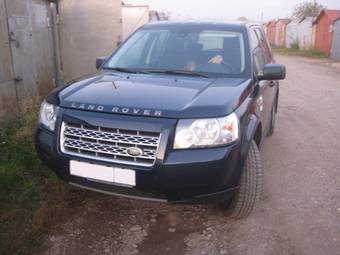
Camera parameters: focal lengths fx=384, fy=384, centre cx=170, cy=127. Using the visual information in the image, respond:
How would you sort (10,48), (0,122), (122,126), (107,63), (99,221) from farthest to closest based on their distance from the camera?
(10,48), (0,122), (107,63), (99,221), (122,126)

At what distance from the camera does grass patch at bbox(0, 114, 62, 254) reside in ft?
9.67

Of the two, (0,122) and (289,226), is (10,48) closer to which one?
(0,122)

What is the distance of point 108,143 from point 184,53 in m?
1.56

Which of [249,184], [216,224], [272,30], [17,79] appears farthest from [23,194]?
[272,30]

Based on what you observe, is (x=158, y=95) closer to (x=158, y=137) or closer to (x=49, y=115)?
(x=158, y=137)

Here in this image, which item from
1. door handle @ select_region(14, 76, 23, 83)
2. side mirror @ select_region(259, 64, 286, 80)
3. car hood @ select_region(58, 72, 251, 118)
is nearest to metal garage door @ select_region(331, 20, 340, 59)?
door handle @ select_region(14, 76, 23, 83)

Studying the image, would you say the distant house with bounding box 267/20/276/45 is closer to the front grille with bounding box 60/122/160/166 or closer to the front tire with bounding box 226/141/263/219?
the front tire with bounding box 226/141/263/219

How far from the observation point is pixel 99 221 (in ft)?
10.9

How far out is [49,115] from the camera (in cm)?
308

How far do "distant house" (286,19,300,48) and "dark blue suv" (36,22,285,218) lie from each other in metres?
33.7

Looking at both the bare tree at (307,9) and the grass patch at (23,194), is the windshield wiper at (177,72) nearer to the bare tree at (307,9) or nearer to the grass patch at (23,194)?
the grass patch at (23,194)

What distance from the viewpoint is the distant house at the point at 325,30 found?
25.7 metres

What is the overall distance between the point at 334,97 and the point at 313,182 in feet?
20.0

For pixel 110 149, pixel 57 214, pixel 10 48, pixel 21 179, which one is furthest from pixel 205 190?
pixel 10 48
